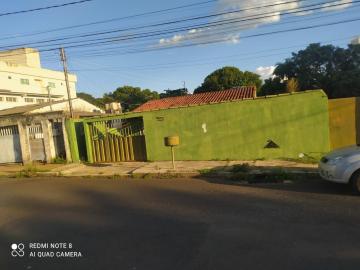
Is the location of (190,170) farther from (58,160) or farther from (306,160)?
(58,160)

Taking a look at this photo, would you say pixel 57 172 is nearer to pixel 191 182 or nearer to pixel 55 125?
pixel 55 125

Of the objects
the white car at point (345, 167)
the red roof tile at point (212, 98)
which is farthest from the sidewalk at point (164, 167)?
the red roof tile at point (212, 98)

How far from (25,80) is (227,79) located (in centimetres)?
2959

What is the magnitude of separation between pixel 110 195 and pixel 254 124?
6.84m

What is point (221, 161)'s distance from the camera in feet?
47.0

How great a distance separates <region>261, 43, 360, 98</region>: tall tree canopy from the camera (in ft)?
139

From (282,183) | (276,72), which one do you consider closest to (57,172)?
(282,183)

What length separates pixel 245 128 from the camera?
1436 centimetres

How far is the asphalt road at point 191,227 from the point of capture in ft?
16.4

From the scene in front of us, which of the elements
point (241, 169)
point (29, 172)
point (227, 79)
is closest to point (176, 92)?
point (227, 79)

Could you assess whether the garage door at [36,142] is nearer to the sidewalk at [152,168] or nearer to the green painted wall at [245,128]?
the sidewalk at [152,168]

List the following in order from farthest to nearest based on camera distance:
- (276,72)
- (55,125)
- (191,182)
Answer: (276,72)
(55,125)
(191,182)

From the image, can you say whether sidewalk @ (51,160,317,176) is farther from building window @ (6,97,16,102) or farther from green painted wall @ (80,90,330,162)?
building window @ (6,97,16,102)

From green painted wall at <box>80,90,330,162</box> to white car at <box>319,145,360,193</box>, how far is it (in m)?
5.16
